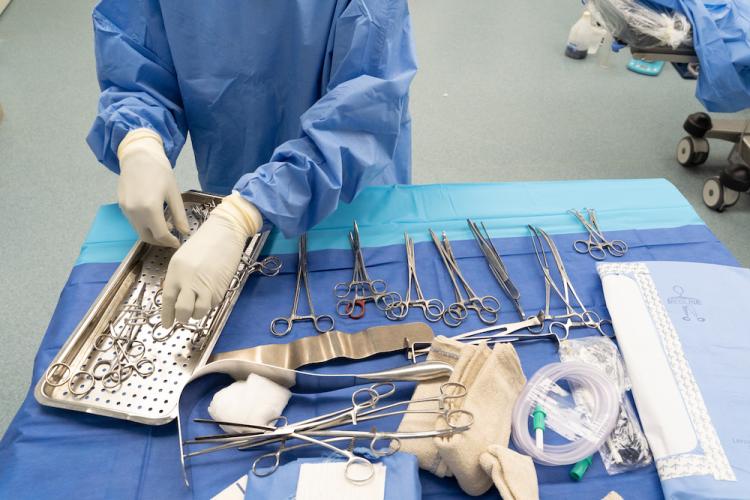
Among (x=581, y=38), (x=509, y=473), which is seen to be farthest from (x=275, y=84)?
(x=581, y=38)

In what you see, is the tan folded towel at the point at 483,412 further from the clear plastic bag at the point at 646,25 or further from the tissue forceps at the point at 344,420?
the clear plastic bag at the point at 646,25

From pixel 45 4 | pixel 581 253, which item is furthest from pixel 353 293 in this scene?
pixel 45 4

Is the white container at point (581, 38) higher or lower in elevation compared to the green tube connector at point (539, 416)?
lower

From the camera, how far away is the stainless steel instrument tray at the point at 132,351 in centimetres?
98

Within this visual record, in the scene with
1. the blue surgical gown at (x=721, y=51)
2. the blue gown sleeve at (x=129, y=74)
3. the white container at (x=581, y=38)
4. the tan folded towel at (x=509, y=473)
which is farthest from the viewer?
the white container at (x=581, y=38)

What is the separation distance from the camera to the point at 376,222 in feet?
4.62

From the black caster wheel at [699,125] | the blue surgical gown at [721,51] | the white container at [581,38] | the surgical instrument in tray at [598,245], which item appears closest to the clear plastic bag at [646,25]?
the blue surgical gown at [721,51]

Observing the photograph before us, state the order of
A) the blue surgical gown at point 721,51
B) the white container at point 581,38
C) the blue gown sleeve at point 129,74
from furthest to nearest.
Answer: the white container at point 581,38 < the blue surgical gown at point 721,51 < the blue gown sleeve at point 129,74

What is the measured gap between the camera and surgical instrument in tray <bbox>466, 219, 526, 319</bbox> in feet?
4.04

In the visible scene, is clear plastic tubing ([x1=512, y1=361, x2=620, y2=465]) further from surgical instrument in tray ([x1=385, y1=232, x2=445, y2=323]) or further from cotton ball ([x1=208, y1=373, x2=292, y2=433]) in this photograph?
cotton ball ([x1=208, y1=373, x2=292, y2=433])

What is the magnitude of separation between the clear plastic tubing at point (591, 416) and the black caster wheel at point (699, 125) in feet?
7.84

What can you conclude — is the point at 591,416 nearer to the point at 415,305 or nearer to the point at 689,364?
the point at 689,364

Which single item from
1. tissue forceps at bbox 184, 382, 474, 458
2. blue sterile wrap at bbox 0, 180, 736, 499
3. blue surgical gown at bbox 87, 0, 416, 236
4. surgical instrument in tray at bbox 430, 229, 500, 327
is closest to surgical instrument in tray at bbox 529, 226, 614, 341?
blue sterile wrap at bbox 0, 180, 736, 499

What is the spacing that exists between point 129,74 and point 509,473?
3.80 feet
